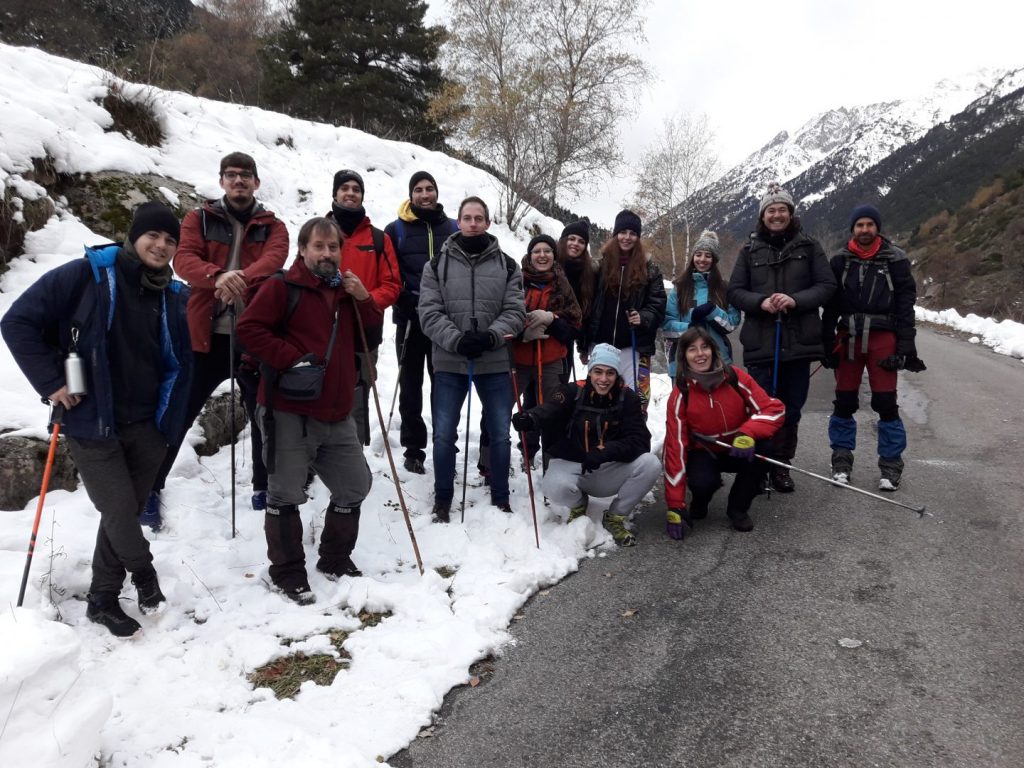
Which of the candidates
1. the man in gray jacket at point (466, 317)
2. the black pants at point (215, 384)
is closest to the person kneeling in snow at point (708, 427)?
the man in gray jacket at point (466, 317)

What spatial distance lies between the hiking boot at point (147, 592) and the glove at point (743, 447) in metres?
3.72

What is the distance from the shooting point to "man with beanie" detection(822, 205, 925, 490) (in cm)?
516

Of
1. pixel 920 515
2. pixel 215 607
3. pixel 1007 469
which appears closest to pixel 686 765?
pixel 215 607

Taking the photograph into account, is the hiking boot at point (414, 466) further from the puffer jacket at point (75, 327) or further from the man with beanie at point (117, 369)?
the puffer jacket at point (75, 327)

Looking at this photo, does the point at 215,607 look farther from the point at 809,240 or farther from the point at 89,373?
the point at 809,240

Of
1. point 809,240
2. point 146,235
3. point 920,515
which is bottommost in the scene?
point 920,515

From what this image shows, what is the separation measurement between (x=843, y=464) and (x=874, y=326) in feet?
4.00

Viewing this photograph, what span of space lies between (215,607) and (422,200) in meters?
3.35

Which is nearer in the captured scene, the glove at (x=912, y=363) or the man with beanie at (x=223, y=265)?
the man with beanie at (x=223, y=265)

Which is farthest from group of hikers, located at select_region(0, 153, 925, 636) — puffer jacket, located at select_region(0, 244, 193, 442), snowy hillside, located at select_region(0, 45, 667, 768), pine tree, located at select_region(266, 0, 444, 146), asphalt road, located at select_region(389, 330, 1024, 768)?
pine tree, located at select_region(266, 0, 444, 146)

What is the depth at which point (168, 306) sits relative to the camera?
3389 millimetres

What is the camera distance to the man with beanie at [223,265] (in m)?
4.08

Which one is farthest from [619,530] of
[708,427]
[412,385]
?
[412,385]

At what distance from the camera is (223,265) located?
4270 mm
